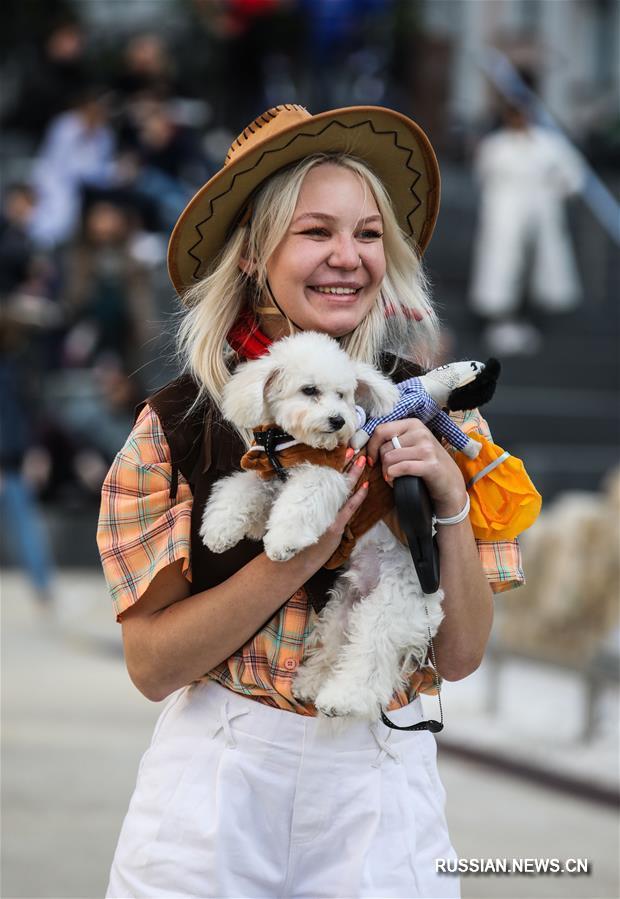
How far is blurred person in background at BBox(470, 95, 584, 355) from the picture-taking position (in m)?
15.0

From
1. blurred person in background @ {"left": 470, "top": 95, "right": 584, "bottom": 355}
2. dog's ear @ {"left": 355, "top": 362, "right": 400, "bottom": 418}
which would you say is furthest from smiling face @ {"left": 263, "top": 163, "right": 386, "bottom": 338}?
blurred person in background @ {"left": 470, "top": 95, "right": 584, "bottom": 355}

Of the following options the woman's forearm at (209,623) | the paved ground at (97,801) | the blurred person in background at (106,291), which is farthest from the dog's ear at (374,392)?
the blurred person in background at (106,291)

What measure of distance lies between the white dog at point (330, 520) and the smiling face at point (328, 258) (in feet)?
0.29

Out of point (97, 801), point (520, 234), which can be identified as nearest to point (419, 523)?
point (97, 801)

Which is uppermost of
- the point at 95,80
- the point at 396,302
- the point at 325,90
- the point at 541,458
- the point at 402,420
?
the point at 95,80

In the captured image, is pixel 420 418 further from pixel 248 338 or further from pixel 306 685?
pixel 306 685

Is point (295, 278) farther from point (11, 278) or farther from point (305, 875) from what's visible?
point (11, 278)

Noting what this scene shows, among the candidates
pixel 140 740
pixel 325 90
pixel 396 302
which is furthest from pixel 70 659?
pixel 325 90

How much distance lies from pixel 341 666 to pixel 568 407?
1296 cm

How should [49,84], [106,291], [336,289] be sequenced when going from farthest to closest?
[49,84], [106,291], [336,289]

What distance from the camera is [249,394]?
256 centimetres

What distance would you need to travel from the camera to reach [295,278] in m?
2.69

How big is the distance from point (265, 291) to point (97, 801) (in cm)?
434

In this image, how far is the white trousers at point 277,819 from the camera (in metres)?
2.54
